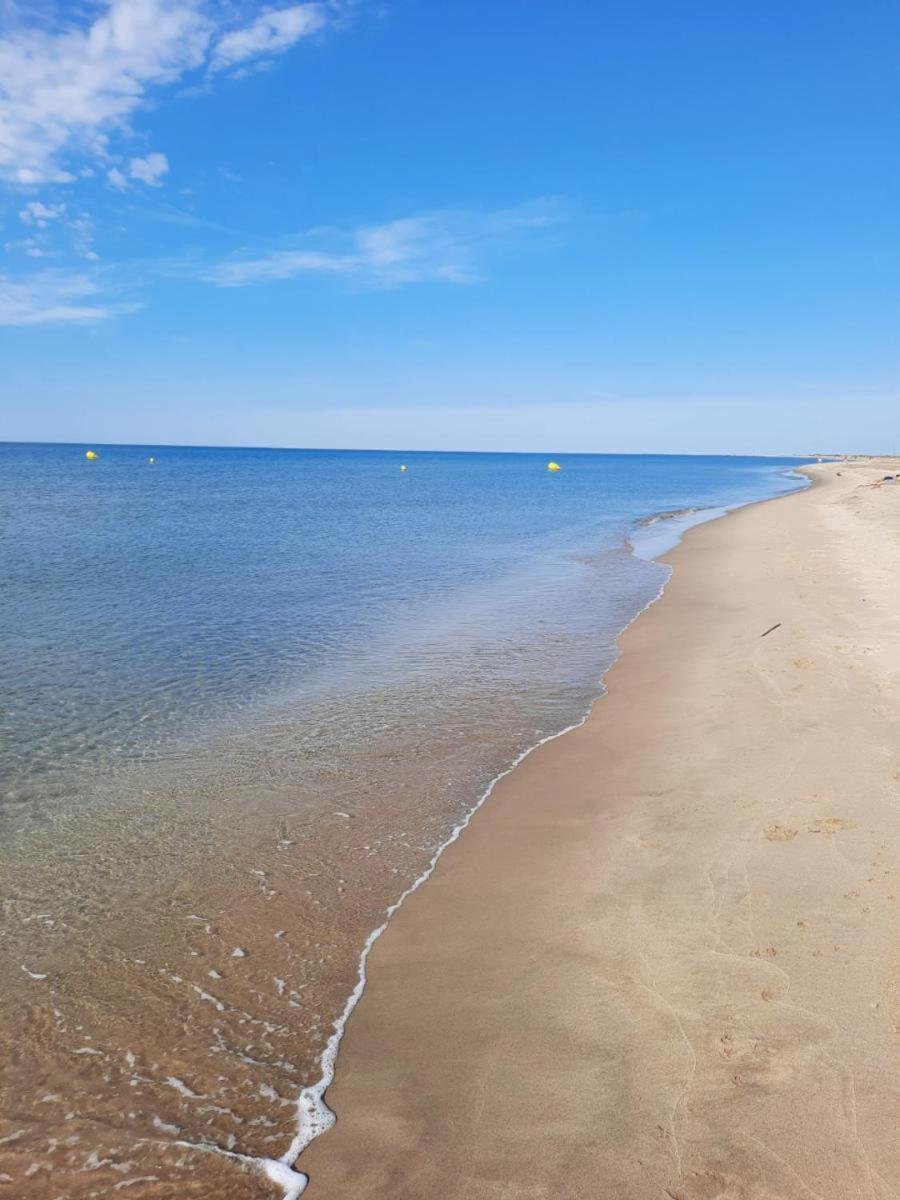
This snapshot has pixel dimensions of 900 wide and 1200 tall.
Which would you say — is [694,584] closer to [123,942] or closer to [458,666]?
[458,666]

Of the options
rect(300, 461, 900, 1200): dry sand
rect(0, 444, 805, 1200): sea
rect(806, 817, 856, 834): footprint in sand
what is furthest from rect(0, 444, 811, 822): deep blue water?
rect(806, 817, 856, 834): footprint in sand

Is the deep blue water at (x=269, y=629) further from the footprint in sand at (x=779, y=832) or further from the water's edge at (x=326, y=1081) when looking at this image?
the footprint in sand at (x=779, y=832)

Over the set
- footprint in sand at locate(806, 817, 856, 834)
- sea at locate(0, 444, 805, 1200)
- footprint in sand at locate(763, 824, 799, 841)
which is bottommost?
sea at locate(0, 444, 805, 1200)

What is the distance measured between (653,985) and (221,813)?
5.07 m

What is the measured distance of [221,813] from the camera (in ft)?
27.7

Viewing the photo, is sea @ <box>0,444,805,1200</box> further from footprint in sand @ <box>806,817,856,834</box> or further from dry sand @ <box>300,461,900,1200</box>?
footprint in sand @ <box>806,817,856,834</box>

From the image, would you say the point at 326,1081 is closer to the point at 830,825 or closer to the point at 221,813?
the point at 221,813

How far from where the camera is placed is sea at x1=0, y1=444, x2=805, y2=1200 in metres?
4.51

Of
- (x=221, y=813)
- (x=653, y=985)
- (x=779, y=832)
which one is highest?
(x=779, y=832)

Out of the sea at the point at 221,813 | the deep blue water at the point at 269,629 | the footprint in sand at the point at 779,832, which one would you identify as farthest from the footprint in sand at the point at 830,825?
the deep blue water at the point at 269,629

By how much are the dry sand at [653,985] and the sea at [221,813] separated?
49 centimetres

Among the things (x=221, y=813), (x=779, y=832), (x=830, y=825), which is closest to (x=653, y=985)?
(x=779, y=832)

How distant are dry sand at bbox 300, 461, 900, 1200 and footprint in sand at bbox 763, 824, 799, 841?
0.19ft

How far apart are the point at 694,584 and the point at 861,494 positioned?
36958 millimetres
